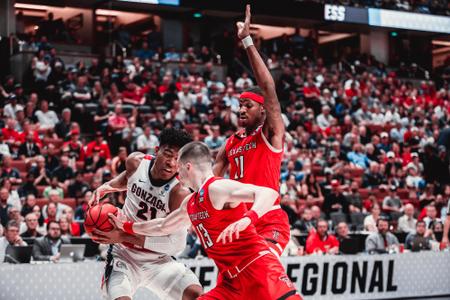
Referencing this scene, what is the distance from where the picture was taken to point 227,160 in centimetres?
664

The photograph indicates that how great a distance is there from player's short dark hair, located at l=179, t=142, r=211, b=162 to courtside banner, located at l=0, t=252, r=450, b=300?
17.7 feet

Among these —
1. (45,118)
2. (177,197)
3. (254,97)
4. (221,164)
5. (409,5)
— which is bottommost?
(45,118)

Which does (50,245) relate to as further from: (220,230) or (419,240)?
(220,230)

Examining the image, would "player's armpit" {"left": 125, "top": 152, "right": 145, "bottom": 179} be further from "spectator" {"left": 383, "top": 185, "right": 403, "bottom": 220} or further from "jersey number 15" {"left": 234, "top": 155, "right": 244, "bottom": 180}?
"spectator" {"left": 383, "top": 185, "right": 403, "bottom": 220}

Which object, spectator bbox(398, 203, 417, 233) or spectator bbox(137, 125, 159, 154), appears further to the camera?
spectator bbox(137, 125, 159, 154)

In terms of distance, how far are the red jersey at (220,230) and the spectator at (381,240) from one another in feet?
25.2

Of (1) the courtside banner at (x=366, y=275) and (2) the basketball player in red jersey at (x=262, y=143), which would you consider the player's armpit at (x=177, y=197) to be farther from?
(1) the courtside banner at (x=366, y=275)

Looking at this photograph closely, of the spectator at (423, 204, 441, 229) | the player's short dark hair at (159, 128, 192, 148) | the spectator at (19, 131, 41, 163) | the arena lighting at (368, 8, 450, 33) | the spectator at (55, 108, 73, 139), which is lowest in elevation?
the spectator at (423, 204, 441, 229)

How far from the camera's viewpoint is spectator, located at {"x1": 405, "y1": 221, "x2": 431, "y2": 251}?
13492mm

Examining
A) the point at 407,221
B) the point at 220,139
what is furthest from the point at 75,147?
the point at 407,221

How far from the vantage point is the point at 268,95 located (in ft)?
20.0

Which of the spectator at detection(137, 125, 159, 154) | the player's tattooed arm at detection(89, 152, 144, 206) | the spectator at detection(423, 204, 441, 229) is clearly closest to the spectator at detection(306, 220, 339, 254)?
the spectator at detection(423, 204, 441, 229)

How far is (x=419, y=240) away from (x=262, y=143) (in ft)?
26.6

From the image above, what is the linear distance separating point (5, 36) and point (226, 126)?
7657mm
